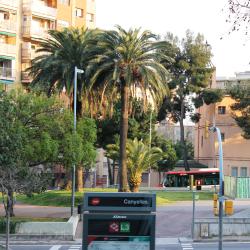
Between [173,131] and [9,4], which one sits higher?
[9,4]

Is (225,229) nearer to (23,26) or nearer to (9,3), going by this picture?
(9,3)

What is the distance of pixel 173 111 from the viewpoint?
8394cm

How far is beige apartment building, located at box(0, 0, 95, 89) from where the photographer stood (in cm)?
7188

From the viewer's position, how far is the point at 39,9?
247 ft

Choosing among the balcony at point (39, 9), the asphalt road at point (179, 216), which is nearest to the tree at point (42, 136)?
the asphalt road at point (179, 216)

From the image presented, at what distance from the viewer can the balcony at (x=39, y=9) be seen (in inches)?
2916

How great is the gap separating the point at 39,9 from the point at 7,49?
6.75 metres

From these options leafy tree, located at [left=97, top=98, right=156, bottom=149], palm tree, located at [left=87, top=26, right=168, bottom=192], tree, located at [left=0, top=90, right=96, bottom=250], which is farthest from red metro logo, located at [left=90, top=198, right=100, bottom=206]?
leafy tree, located at [left=97, top=98, right=156, bottom=149]

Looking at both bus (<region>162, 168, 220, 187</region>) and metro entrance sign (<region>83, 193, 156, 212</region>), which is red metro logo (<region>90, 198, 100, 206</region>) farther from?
bus (<region>162, 168, 220, 187</region>)

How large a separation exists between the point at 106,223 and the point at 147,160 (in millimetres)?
42099

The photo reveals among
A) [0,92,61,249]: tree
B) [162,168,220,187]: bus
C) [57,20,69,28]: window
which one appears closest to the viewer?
[0,92,61,249]: tree

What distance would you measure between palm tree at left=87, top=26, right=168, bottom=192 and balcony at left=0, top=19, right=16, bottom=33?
28592 mm

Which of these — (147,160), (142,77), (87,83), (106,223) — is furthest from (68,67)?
(106,223)

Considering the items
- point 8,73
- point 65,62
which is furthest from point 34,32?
point 65,62
